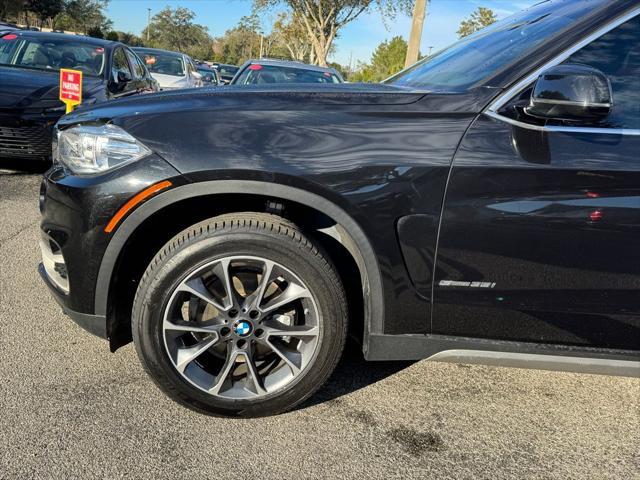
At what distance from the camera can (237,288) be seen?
2338 mm

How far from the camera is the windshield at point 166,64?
13.3 m

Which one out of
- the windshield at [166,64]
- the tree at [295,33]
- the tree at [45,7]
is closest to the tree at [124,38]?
the tree at [45,7]

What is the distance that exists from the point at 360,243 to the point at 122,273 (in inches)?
40.5

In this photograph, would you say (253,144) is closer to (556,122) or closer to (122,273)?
(122,273)

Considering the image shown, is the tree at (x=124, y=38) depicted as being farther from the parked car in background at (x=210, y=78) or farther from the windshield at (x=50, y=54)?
the windshield at (x=50, y=54)

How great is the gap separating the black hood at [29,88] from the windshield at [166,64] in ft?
23.2

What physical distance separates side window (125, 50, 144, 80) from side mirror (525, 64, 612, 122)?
290 inches

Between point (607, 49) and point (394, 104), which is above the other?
point (607, 49)

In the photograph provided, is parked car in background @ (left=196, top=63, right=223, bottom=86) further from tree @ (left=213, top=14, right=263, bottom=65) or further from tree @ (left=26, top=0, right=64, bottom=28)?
tree @ (left=213, top=14, right=263, bottom=65)

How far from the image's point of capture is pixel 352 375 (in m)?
2.74

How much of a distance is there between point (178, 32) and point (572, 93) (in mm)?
90425

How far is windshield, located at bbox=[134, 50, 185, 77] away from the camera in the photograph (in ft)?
43.5

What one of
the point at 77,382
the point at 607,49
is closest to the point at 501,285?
the point at 607,49

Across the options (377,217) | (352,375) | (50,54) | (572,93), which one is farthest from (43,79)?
(572,93)
